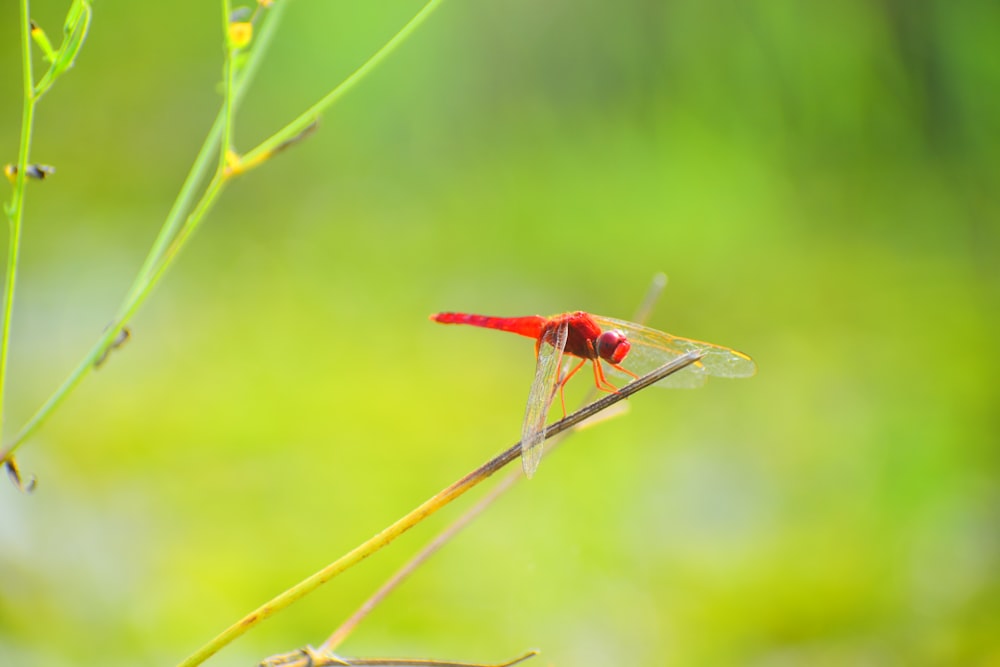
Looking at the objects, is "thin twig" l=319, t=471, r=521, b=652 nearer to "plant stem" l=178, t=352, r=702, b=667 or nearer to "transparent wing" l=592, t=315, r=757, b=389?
"plant stem" l=178, t=352, r=702, b=667

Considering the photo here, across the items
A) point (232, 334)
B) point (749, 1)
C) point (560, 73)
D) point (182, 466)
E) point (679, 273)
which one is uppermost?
point (749, 1)

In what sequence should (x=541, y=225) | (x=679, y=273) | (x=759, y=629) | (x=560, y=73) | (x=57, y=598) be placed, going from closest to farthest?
(x=57, y=598) < (x=759, y=629) < (x=679, y=273) < (x=541, y=225) < (x=560, y=73)

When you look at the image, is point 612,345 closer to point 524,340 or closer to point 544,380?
point 544,380

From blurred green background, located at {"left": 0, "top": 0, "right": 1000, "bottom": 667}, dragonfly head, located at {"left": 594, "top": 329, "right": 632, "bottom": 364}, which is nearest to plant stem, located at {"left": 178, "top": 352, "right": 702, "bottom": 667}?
dragonfly head, located at {"left": 594, "top": 329, "right": 632, "bottom": 364}

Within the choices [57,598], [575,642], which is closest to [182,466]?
[57,598]

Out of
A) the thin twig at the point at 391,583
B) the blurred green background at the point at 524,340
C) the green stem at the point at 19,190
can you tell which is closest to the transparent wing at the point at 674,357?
the thin twig at the point at 391,583

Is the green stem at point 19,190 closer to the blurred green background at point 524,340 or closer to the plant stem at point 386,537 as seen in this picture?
the plant stem at point 386,537

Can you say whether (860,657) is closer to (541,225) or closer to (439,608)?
(439,608)

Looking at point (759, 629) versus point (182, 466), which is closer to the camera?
point (759, 629)
